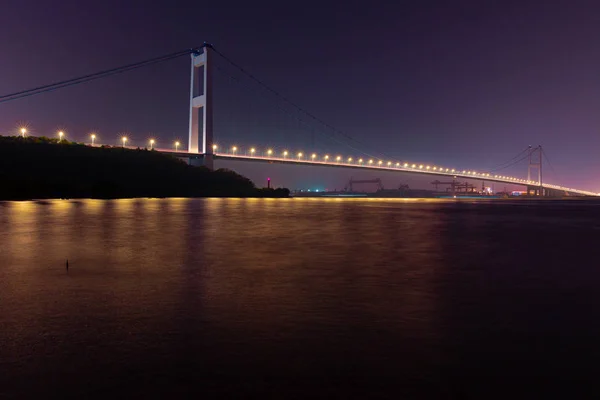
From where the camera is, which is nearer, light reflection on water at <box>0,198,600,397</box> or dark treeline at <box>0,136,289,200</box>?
light reflection on water at <box>0,198,600,397</box>

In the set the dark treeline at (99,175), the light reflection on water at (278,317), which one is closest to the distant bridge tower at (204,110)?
the dark treeline at (99,175)

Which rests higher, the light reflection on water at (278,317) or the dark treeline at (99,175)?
the dark treeline at (99,175)

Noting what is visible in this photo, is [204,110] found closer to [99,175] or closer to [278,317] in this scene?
[99,175]

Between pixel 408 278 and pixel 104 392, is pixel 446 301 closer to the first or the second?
pixel 408 278

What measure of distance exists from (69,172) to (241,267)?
6332 cm

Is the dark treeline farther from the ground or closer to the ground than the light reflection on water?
farther from the ground

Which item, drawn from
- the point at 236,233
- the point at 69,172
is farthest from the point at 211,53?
the point at 236,233

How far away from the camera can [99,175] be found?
67312 millimetres

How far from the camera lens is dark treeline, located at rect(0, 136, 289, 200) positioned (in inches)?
2205

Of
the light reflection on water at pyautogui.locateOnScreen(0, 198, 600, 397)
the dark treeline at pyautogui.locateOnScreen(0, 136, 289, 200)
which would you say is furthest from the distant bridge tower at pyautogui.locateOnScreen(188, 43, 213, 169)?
the light reflection on water at pyautogui.locateOnScreen(0, 198, 600, 397)

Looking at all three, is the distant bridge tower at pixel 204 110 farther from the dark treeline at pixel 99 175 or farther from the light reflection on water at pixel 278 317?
the light reflection on water at pixel 278 317

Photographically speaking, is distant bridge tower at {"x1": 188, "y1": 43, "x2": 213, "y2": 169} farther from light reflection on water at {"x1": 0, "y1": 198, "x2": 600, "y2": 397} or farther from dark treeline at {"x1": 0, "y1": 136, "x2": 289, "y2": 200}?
light reflection on water at {"x1": 0, "y1": 198, "x2": 600, "y2": 397}

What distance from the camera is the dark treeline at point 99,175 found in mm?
56000

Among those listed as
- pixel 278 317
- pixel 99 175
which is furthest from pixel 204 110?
pixel 278 317
